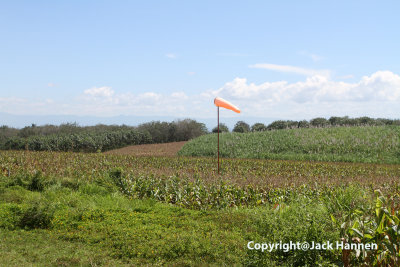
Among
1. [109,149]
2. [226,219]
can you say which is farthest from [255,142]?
[226,219]

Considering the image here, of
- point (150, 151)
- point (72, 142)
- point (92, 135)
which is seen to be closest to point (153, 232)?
point (150, 151)

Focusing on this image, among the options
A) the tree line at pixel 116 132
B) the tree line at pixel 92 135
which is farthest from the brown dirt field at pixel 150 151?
the tree line at pixel 116 132

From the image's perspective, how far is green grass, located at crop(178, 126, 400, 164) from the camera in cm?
2038

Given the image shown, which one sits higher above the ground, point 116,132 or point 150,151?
point 116,132

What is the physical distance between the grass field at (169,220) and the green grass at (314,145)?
909 cm

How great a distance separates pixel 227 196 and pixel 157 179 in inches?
105

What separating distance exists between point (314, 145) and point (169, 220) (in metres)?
17.8

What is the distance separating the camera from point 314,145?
22.8 meters

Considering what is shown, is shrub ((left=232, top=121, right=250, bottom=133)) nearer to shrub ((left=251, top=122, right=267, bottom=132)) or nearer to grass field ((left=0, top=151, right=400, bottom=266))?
shrub ((left=251, top=122, right=267, bottom=132))

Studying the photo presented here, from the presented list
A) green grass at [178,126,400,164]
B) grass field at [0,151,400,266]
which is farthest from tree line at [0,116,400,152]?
grass field at [0,151,400,266]

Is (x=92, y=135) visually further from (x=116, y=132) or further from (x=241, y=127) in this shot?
(x=241, y=127)

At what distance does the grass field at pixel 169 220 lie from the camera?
4926 mm

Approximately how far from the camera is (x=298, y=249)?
15.0 ft

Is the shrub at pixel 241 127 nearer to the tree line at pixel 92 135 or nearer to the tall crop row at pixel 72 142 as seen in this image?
the tree line at pixel 92 135
